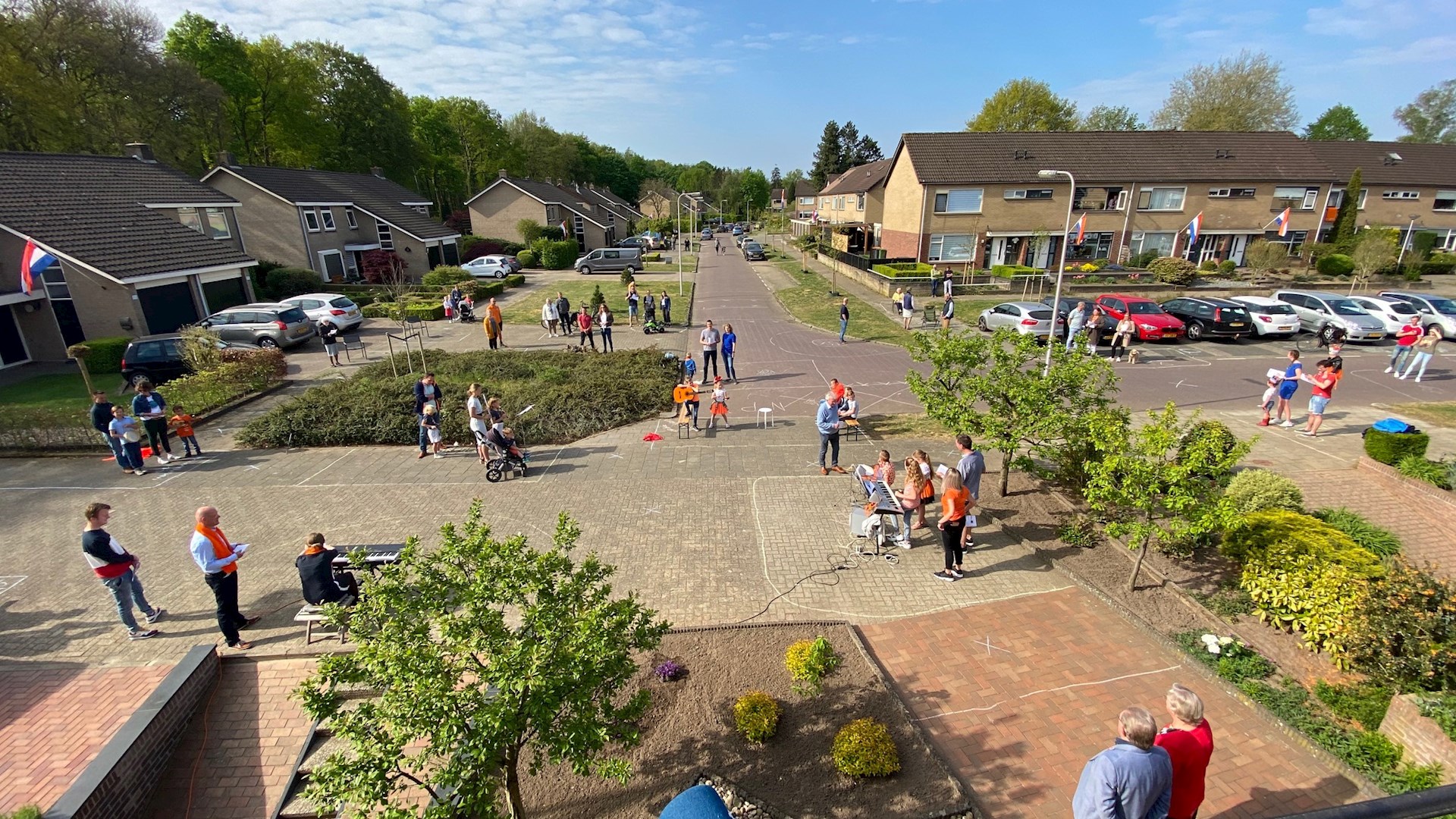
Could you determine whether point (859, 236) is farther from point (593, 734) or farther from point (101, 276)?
point (593, 734)

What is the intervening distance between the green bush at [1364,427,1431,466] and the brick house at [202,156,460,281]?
135ft

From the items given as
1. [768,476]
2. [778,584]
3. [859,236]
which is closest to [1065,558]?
[778,584]

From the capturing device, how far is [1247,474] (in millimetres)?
9742

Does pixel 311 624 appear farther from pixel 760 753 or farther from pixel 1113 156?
pixel 1113 156

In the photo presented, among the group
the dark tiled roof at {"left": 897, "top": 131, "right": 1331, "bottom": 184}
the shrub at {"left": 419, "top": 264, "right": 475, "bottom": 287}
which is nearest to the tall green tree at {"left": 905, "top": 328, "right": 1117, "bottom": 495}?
the dark tiled roof at {"left": 897, "top": 131, "right": 1331, "bottom": 184}

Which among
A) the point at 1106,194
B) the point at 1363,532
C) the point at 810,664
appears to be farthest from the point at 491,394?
the point at 1106,194

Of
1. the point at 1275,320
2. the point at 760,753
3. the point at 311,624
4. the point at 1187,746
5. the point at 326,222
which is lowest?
the point at 760,753

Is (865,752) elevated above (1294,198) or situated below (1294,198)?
below

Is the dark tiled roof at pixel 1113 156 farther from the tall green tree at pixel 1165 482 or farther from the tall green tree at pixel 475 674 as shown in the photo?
the tall green tree at pixel 475 674

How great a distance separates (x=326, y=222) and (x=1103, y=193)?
45.4 meters

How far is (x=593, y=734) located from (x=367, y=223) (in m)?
42.3

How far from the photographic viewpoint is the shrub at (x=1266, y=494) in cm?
929

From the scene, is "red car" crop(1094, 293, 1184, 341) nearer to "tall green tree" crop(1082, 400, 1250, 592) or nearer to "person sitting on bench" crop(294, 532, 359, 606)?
"tall green tree" crop(1082, 400, 1250, 592)

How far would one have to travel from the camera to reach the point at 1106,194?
36.8m
